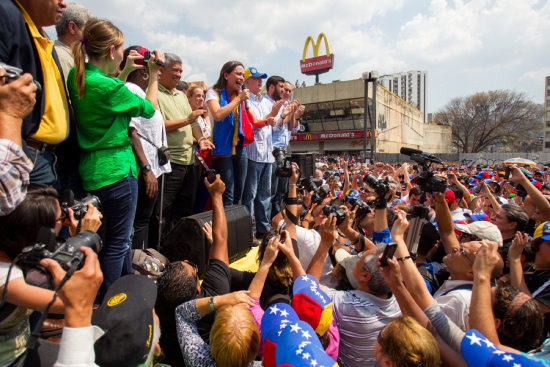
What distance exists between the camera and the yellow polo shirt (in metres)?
1.83

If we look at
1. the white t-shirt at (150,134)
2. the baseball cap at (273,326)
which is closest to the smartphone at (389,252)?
the baseball cap at (273,326)

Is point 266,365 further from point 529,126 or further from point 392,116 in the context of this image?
point 529,126

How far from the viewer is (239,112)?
4105 mm

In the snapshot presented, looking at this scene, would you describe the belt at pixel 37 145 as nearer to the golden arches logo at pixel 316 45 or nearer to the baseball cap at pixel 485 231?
the baseball cap at pixel 485 231

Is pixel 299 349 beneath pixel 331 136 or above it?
beneath

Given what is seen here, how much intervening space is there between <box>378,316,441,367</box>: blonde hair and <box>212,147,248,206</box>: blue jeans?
109 inches

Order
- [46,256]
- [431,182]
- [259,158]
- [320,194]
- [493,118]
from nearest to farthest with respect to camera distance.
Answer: [46,256] → [431,182] → [320,194] → [259,158] → [493,118]

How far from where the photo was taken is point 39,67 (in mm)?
1847

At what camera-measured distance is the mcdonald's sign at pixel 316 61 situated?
44375 mm

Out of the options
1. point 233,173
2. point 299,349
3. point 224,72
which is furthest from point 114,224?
point 224,72

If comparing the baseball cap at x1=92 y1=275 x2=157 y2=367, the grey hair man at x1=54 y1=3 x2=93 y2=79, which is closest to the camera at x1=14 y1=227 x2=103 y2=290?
the baseball cap at x1=92 y1=275 x2=157 y2=367

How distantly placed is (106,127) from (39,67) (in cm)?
55

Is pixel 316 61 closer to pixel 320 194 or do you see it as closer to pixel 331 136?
pixel 331 136

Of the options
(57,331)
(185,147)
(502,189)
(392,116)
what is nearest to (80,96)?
(57,331)
